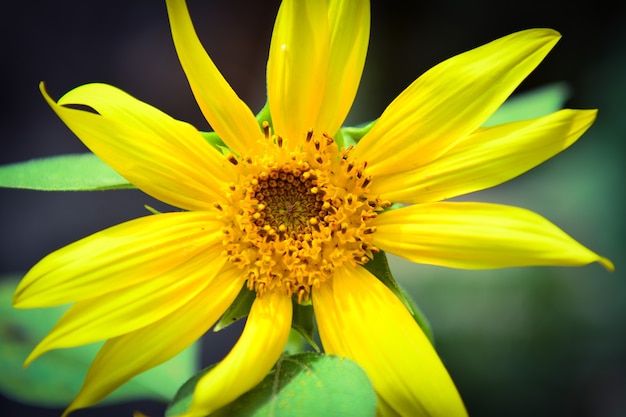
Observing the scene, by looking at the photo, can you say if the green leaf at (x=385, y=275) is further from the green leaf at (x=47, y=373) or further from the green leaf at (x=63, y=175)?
the green leaf at (x=47, y=373)

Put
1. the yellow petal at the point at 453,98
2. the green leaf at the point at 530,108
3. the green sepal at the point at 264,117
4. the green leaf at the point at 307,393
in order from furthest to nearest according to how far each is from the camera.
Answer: the green leaf at the point at 530,108, the green sepal at the point at 264,117, the yellow petal at the point at 453,98, the green leaf at the point at 307,393

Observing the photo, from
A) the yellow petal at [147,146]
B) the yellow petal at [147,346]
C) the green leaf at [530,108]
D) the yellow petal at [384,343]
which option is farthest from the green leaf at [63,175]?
the green leaf at [530,108]

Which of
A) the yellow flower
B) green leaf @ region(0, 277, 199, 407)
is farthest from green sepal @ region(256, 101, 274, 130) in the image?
green leaf @ region(0, 277, 199, 407)

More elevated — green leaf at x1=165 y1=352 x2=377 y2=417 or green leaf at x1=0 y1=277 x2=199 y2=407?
green leaf at x1=165 y1=352 x2=377 y2=417

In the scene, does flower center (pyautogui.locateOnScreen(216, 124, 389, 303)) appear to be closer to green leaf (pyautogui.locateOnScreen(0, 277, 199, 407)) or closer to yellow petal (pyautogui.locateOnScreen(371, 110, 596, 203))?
yellow petal (pyautogui.locateOnScreen(371, 110, 596, 203))

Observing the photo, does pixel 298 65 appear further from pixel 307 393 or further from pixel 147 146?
A: pixel 307 393
